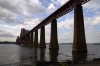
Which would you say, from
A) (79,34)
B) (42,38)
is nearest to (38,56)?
(79,34)

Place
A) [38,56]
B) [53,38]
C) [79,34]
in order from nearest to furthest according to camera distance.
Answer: [38,56], [79,34], [53,38]

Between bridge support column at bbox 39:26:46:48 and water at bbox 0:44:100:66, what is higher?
bridge support column at bbox 39:26:46:48

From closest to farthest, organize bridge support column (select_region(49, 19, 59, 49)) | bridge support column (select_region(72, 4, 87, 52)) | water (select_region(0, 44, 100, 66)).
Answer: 1. water (select_region(0, 44, 100, 66))
2. bridge support column (select_region(72, 4, 87, 52))
3. bridge support column (select_region(49, 19, 59, 49))

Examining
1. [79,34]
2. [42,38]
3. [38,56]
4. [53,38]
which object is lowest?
[38,56]

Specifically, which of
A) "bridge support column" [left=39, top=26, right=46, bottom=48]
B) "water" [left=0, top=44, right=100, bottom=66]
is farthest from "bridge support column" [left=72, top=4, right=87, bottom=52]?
"bridge support column" [left=39, top=26, right=46, bottom=48]

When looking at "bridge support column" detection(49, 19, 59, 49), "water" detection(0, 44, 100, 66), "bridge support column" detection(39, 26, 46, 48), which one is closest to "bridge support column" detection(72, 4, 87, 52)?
"water" detection(0, 44, 100, 66)

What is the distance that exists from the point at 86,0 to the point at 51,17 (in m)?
27.9

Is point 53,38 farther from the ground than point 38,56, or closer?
farther from the ground

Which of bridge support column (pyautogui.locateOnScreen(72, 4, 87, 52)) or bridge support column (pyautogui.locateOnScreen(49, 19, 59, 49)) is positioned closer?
bridge support column (pyautogui.locateOnScreen(72, 4, 87, 52))

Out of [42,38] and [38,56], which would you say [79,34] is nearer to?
[38,56]

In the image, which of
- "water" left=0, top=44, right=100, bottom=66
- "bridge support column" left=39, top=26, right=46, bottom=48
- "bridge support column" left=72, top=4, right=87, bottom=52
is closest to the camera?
"water" left=0, top=44, right=100, bottom=66

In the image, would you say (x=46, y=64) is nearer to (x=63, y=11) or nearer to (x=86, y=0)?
(x=86, y=0)

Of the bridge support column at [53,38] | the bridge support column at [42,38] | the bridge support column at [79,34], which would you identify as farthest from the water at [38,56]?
the bridge support column at [42,38]

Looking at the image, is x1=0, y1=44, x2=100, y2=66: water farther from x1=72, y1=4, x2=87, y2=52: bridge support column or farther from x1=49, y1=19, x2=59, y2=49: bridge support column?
x1=49, y1=19, x2=59, y2=49: bridge support column
